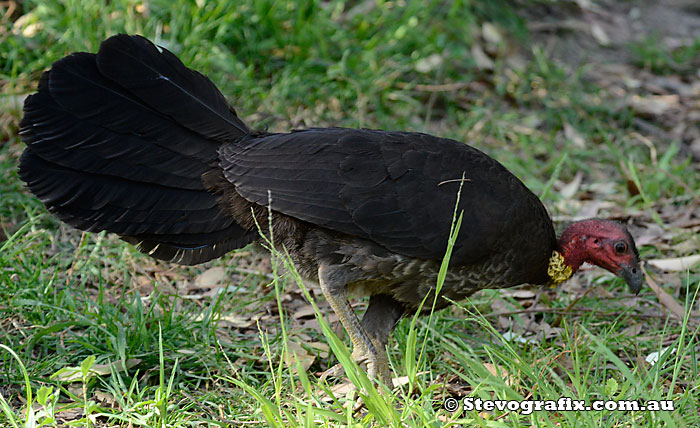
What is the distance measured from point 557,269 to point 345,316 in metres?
1.00

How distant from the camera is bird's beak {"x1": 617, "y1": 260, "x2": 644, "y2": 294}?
341 cm

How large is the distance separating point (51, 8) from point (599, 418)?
4.25m

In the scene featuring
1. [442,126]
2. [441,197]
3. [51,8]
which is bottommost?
[442,126]

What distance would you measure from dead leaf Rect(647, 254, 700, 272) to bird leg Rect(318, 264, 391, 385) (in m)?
1.80

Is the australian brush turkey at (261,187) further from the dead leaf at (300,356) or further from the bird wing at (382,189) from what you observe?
the dead leaf at (300,356)

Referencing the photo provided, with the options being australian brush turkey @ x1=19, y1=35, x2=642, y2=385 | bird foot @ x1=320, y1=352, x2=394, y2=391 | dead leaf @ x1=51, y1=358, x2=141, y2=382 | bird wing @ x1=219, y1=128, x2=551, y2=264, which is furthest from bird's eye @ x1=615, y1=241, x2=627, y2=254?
dead leaf @ x1=51, y1=358, x2=141, y2=382

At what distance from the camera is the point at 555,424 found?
2.52m

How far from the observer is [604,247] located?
136 inches

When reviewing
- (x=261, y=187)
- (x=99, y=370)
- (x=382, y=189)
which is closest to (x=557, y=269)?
(x=382, y=189)

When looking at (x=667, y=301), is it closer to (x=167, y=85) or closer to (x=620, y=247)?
(x=620, y=247)

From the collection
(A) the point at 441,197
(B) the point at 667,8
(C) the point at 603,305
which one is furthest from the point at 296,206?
(B) the point at 667,8

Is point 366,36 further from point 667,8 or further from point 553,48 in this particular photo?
point 667,8

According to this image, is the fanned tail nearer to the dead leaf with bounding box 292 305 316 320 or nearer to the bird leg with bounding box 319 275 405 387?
the bird leg with bounding box 319 275 405 387

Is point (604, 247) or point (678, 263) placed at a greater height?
point (604, 247)
